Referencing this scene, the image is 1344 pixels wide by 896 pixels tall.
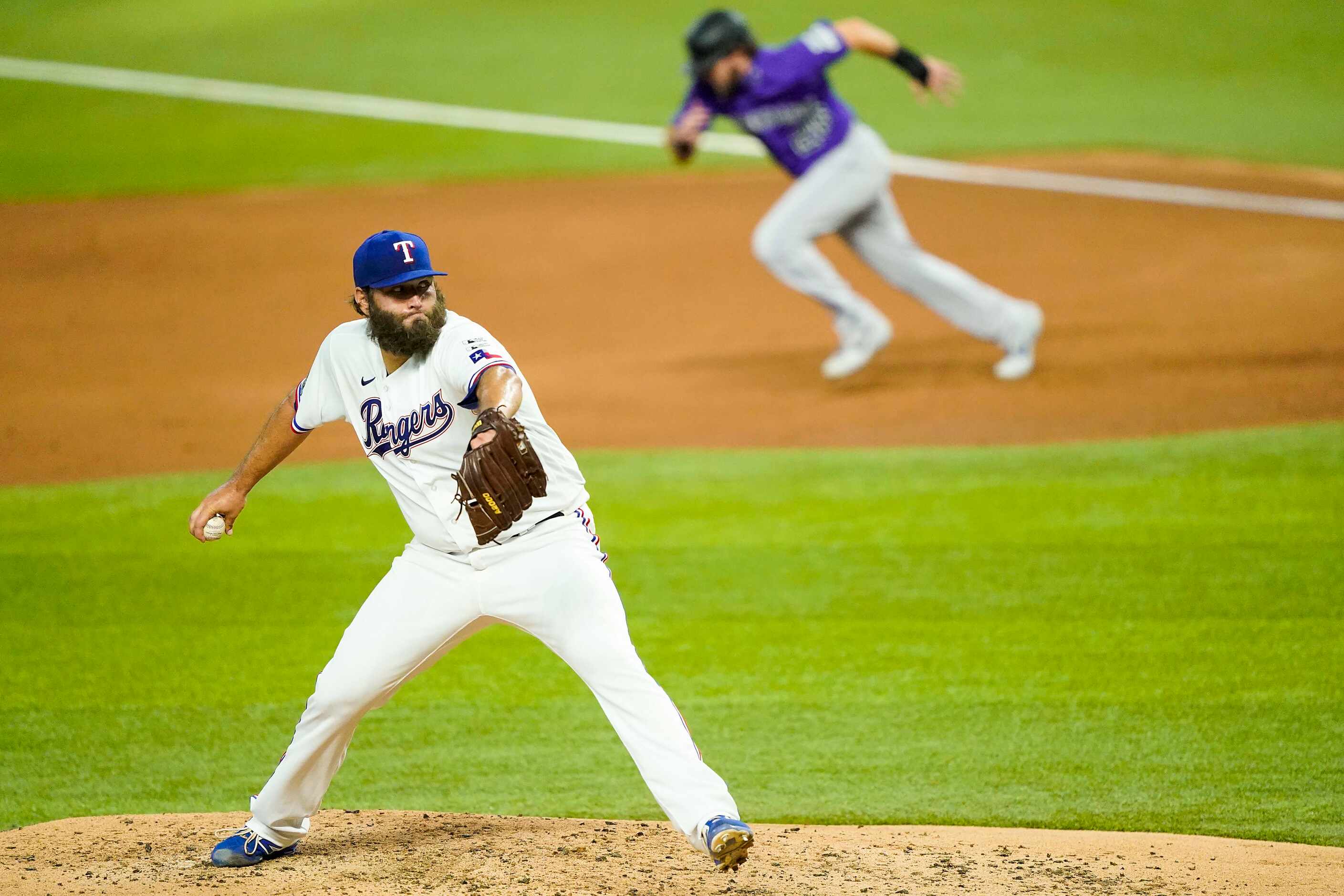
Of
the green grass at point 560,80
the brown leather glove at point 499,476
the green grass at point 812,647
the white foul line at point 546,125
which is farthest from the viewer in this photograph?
the green grass at point 560,80

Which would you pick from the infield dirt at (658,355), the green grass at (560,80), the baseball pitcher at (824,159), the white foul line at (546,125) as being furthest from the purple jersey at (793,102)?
the green grass at (560,80)

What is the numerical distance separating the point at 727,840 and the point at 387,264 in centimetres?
177

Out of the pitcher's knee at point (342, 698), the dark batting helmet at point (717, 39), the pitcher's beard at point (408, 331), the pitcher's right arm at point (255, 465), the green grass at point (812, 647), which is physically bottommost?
the green grass at point (812, 647)

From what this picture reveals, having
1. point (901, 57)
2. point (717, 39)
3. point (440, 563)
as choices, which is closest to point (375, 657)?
point (440, 563)

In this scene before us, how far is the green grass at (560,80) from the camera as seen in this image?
1853 centimetres

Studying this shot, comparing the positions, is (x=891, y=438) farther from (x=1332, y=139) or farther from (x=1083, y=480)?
(x=1332, y=139)

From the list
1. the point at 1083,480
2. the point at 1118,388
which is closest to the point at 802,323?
the point at 1118,388

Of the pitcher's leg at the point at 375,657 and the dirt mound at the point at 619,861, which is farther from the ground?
the pitcher's leg at the point at 375,657

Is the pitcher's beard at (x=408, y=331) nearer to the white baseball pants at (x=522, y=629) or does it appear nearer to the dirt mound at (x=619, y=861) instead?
the white baseball pants at (x=522, y=629)

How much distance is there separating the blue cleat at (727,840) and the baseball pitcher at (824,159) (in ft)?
19.8

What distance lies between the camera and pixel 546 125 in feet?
66.5

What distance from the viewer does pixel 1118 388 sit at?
10.2m

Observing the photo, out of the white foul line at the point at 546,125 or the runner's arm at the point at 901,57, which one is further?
the white foul line at the point at 546,125

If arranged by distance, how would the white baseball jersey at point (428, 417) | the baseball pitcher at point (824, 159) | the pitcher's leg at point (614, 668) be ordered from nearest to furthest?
1. the pitcher's leg at point (614, 668)
2. the white baseball jersey at point (428, 417)
3. the baseball pitcher at point (824, 159)
